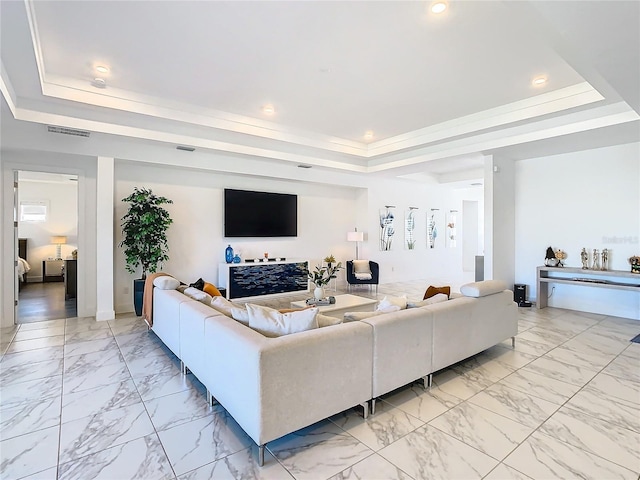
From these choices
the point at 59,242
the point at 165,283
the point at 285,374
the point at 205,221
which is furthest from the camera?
the point at 59,242

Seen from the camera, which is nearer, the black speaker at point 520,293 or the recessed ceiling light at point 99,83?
the recessed ceiling light at point 99,83

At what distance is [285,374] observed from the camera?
2.03 metres

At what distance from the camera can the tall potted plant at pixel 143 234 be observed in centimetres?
523

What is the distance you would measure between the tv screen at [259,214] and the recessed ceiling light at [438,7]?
4.78 m

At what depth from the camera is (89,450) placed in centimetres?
213

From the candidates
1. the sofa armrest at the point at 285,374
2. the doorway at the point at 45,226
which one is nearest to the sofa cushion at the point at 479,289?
the sofa armrest at the point at 285,374

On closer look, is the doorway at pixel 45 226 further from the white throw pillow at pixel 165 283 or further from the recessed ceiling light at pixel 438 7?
the recessed ceiling light at pixel 438 7

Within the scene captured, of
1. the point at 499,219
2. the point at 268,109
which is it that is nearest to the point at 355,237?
the point at 499,219

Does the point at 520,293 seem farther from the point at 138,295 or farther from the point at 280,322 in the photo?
the point at 138,295

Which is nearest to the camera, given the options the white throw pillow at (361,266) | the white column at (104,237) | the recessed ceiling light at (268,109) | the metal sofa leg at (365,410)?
the metal sofa leg at (365,410)

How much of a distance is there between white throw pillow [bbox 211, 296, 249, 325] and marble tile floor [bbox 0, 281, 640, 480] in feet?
2.27

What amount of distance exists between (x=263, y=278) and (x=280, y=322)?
437 cm

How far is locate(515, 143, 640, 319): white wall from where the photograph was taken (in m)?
5.39

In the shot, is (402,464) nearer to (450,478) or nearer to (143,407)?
(450,478)
